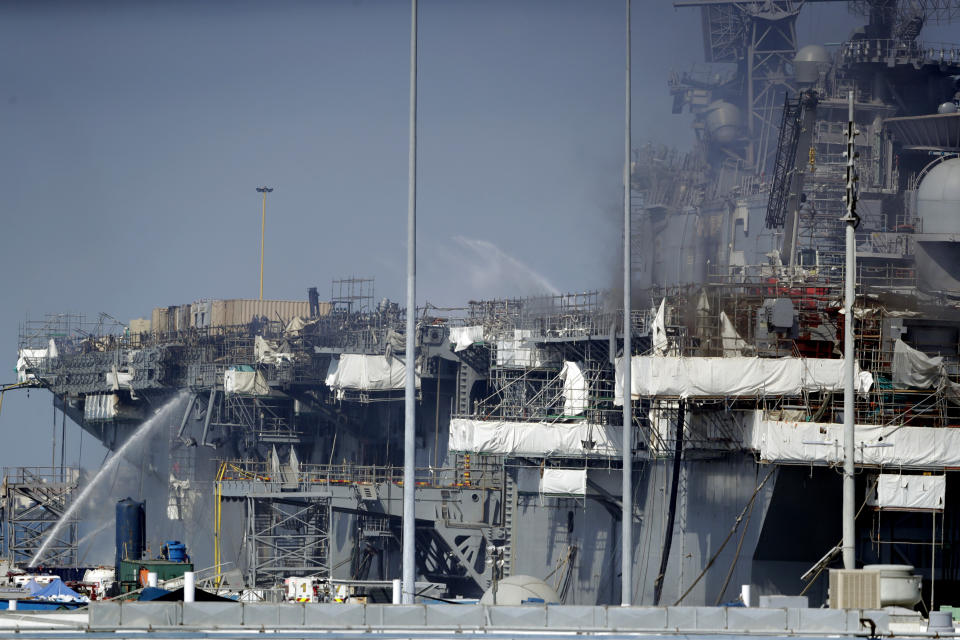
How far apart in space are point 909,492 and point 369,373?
34424mm

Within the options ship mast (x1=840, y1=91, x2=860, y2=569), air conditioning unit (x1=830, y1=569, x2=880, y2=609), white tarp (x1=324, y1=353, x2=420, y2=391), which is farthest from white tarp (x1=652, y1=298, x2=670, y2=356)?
white tarp (x1=324, y1=353, x2=420, y2=391)

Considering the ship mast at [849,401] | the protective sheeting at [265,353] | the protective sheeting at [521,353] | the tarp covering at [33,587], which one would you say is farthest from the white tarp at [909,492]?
the protective sheeting at [265,353]

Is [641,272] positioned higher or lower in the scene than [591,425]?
higher

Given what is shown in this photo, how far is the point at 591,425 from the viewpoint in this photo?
50875 millimetres

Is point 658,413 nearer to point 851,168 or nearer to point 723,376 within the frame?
point 723,376

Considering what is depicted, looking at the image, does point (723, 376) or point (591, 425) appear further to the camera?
point (591, 425)

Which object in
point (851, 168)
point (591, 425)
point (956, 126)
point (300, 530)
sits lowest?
point (300, 530)

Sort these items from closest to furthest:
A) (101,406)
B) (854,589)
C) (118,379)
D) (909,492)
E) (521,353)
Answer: (854,589) → (909,492) → (521,353) → (118,379) → (101,406)

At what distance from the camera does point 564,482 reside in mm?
50281

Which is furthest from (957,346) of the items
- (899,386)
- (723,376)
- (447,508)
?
(447,508)

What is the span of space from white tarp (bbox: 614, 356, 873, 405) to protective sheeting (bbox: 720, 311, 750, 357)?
2169mm

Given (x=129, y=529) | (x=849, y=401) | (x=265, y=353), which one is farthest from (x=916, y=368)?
(x=265, y=353)

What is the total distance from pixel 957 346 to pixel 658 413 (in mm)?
9290

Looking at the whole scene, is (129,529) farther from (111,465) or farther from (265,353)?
(111,465)
